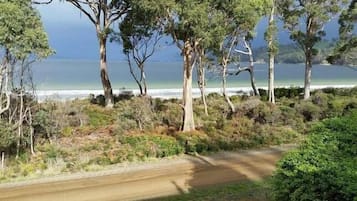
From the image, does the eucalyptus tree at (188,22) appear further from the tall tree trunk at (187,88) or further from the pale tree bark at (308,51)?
the pale tree bark at (308,51)

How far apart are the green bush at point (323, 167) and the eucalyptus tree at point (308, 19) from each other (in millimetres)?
22779

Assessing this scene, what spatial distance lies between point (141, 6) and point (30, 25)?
4.18 metres

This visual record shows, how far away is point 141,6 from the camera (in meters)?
18.6

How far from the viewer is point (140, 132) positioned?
65.2 feet

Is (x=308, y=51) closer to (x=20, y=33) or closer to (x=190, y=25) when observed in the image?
(x=190, y=25)

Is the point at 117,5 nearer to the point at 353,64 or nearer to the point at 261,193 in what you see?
the point at 353,64

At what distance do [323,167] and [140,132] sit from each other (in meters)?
13.9

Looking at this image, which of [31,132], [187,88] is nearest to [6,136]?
[31,132]

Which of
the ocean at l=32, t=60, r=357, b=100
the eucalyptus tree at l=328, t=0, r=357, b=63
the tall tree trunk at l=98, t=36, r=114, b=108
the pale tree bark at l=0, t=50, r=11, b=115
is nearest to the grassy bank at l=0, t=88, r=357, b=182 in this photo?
the pale tree bark at l=0, t=50, r=11, b=115

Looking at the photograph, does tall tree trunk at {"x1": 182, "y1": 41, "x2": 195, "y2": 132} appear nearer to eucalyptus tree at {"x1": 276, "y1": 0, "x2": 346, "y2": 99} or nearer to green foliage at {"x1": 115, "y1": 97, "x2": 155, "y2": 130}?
green foliage at {"x1": 115, "y1": 97, "x2": 155, "y2": 130}

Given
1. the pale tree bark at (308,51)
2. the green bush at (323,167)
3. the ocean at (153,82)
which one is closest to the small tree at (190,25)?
the ocean at (153,82)

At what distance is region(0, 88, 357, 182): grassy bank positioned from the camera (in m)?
16.3

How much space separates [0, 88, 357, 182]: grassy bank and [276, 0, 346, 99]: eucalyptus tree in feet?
14.7

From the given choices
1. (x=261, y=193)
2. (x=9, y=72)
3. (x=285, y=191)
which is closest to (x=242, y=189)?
(x=261, y=193)
